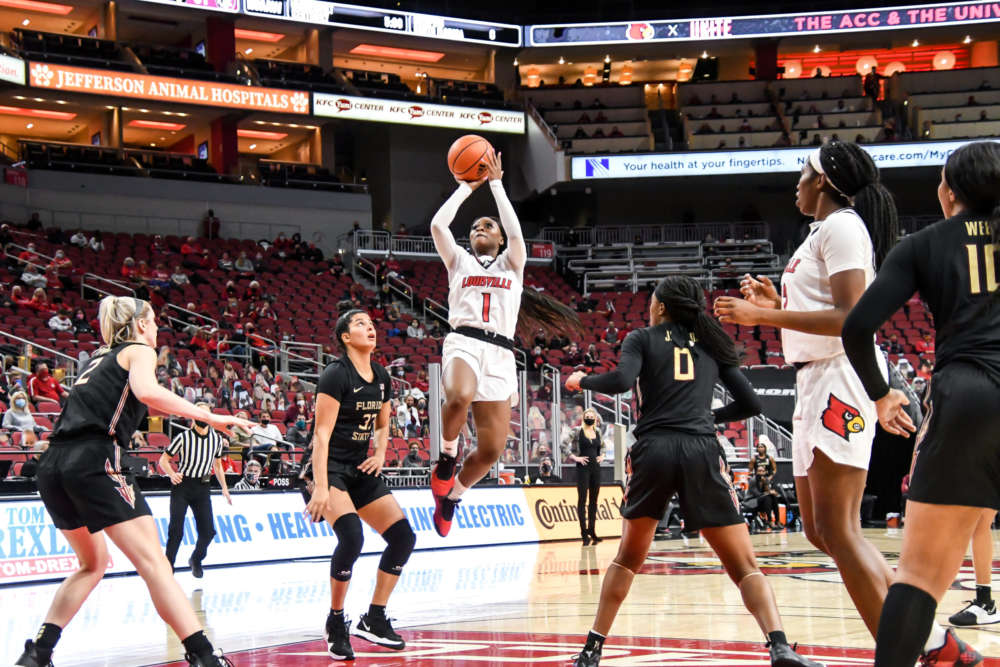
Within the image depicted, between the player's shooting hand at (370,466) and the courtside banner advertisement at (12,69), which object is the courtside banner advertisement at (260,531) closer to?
the player's shooting hand at (370,466)

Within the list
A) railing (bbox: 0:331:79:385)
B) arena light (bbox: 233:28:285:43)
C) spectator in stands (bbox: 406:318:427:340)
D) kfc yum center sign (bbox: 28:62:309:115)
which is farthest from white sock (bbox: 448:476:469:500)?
arena light (bbox: 233:28:285:43)

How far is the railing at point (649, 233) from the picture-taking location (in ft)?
126

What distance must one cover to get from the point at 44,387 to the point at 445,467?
11.1m

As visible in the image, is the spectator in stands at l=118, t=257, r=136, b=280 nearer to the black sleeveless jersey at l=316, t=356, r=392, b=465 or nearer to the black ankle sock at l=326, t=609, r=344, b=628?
the black sleeveless jersey at l=316, t=356, r=392, b=465

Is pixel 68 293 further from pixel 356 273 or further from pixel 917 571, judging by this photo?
pixel 917 571

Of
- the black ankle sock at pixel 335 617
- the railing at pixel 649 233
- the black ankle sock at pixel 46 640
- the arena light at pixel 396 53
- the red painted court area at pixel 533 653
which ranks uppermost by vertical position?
the arena light at pixel 396 53

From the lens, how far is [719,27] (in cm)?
3931

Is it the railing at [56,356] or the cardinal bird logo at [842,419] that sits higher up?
the railing at [56,356]

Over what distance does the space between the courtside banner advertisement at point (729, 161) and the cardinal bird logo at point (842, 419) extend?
1245 inches

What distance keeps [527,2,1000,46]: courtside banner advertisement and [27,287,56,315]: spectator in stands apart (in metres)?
22.4

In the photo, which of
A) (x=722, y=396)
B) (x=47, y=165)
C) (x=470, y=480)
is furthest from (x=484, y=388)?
(x=47, y=165)

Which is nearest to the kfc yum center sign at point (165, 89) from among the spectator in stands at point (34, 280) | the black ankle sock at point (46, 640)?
the spectator in stands at point (34, 280)

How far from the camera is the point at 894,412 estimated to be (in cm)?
353

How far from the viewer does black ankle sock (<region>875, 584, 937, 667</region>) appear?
3.25m
